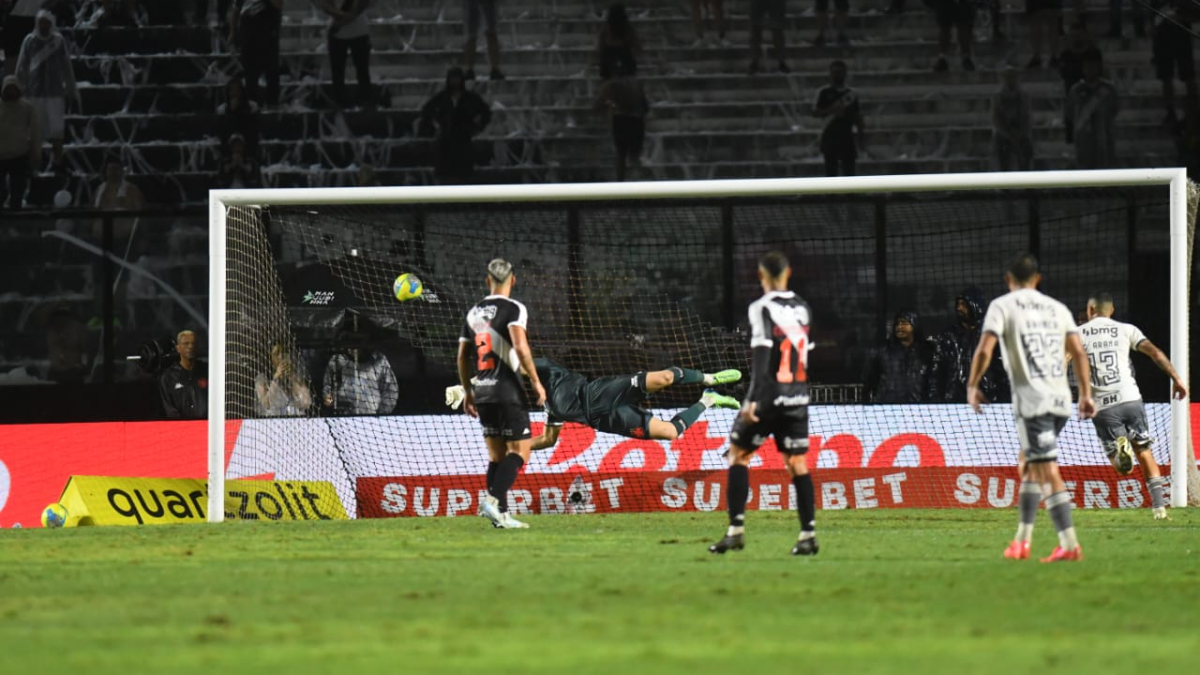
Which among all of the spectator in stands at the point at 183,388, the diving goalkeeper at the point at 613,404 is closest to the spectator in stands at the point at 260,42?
the spectator in stands at the point at 183,388

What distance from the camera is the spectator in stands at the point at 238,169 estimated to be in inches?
931

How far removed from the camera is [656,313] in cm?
1981

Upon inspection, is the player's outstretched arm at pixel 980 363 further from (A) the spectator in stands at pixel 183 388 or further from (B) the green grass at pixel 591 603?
(A) the spectator in stands at pixel 183 388

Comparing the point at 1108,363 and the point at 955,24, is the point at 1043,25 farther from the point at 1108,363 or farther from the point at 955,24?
the point at 1108,363

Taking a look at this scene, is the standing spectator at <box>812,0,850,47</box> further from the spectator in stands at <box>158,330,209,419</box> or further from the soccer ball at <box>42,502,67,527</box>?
the soccer ball at <box>42,502,67,527</box>

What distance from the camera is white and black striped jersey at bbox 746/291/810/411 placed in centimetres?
1093

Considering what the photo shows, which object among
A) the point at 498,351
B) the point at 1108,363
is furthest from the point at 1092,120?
the point at 498,351

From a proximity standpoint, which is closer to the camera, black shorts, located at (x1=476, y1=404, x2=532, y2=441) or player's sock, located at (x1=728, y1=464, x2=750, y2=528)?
player's sock, located at (x1=728, y1=464, x2=750, y2=528)

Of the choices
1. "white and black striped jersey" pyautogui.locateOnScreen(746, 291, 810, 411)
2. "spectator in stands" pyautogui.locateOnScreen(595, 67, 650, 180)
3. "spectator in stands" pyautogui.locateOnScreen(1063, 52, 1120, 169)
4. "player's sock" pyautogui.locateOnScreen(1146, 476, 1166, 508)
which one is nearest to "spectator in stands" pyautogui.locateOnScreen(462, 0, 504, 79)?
"spectator in stands" pyautogui.locateOnScreen(595, 67, 650, 180)

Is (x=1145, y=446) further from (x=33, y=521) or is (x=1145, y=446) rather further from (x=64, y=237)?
(x=64, y=237)

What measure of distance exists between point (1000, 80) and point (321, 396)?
11178 millimetres

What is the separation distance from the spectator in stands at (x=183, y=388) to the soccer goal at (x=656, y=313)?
119 cm

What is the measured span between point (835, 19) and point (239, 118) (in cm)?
880

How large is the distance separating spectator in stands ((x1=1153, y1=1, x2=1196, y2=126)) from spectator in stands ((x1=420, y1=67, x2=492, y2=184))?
9.49 meters
